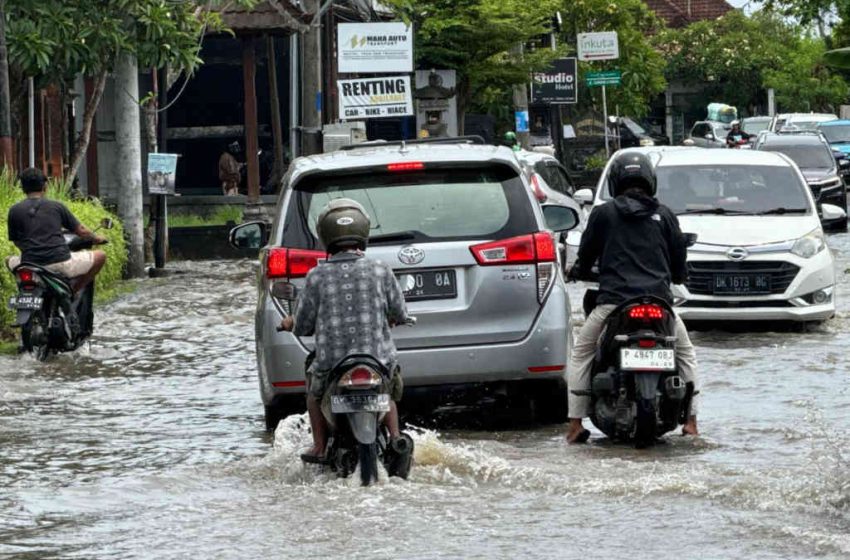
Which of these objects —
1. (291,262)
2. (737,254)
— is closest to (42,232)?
(291,262)

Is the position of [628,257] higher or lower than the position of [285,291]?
higher

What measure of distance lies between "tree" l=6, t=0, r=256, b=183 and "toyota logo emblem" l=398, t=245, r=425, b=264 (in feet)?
36.2

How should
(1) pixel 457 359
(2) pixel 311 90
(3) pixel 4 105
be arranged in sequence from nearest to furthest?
(1) pixel 457 359 < (3) pixel 4 105 < (2) pixel 311 90

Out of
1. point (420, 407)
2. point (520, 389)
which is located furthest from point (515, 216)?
point (420, 407)

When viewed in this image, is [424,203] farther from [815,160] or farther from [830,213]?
[815,160]

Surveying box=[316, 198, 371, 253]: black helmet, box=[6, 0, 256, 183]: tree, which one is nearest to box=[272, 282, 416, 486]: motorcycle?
box=[316, 198, 371, 253]: black helmet

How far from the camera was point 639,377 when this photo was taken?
33.8 feet

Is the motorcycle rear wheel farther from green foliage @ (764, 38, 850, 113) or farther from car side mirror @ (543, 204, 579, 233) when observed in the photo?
green foliage @ (764, 38, 850, 113)

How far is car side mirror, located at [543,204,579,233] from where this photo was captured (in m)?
12.0

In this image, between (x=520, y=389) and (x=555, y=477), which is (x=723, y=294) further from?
(x=555, y=477)

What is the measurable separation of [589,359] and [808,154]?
26704mm

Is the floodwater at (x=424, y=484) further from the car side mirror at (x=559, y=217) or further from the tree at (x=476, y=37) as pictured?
the tree at (x=476, y=37)

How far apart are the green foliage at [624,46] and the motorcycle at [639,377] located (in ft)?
154

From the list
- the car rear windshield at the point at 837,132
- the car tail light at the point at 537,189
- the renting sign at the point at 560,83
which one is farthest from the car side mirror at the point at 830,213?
the car rear windshield at the point at 837,132
